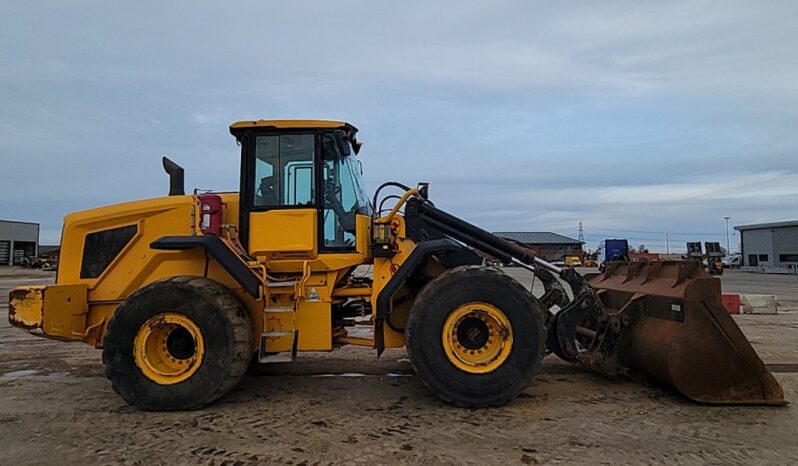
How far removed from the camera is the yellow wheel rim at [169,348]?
17.2 feet

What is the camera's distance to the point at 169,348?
5.45m

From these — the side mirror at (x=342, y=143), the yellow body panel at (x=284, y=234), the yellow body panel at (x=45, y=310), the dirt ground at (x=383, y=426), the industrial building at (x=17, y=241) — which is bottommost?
the dirt ground at (x=383, y=426)

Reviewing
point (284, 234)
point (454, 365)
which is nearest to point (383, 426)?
point (454, 365)

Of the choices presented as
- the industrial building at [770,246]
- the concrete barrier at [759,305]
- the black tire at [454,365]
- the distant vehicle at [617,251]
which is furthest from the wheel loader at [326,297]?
the industrial building at [770,246]

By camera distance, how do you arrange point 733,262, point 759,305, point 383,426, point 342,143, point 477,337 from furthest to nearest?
point 733,262 < point 759,305 < point 342,143 < point 477,337 < point 383,426

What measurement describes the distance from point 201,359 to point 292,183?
1.99m

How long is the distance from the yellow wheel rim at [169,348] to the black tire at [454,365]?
2.10 meters

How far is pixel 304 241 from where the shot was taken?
566 cm

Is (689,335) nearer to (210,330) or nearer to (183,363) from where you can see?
(210,330)

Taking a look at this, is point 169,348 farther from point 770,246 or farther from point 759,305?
point 770,246

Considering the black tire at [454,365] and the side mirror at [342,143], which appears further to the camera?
the side mirror at [342,143]

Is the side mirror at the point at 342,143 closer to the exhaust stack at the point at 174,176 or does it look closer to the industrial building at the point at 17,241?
the exhaust stack at the point at 174,176

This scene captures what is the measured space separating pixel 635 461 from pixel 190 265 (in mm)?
4542

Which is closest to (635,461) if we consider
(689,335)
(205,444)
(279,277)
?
(689,335)
